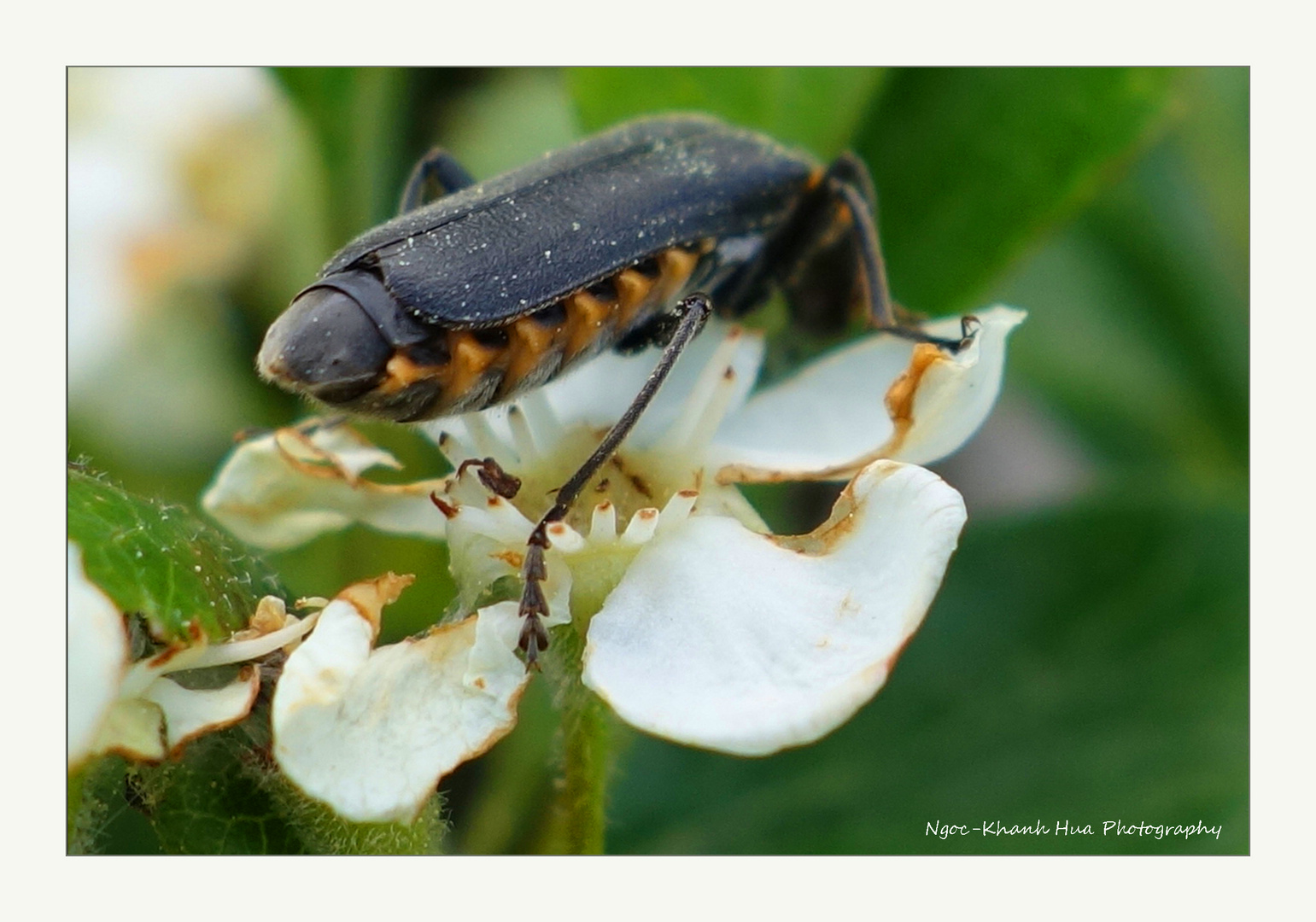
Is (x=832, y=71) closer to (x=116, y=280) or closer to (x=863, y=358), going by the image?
(x=863, y=358)

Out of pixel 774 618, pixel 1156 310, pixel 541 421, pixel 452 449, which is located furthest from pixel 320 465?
pixel 1156 310

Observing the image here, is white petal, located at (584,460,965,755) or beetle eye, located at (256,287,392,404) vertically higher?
beetle eye, located at (256,287,392,404)

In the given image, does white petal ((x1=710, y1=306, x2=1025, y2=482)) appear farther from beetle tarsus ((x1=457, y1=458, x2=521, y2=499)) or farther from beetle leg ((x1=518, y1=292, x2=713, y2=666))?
beetle tarsus ((x1=457, y1=458, x2=521, y2=499))

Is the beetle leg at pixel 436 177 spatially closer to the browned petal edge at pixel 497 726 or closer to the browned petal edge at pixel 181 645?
the browned petal edge at pixel 497 726

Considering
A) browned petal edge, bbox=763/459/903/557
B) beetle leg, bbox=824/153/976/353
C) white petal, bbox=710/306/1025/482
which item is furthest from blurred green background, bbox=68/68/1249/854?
browned petal edge, bbox=763/459/903/557

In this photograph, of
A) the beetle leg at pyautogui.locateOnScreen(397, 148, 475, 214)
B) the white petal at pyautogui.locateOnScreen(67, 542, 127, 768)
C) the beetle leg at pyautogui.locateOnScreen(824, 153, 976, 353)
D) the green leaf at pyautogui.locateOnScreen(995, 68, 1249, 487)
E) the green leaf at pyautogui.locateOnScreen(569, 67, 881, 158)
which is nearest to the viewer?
the white petal at pyautogui.locateOnScreen(67, 542, 127, 768)

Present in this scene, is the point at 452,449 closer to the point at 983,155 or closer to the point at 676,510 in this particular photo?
the point at 676,510
